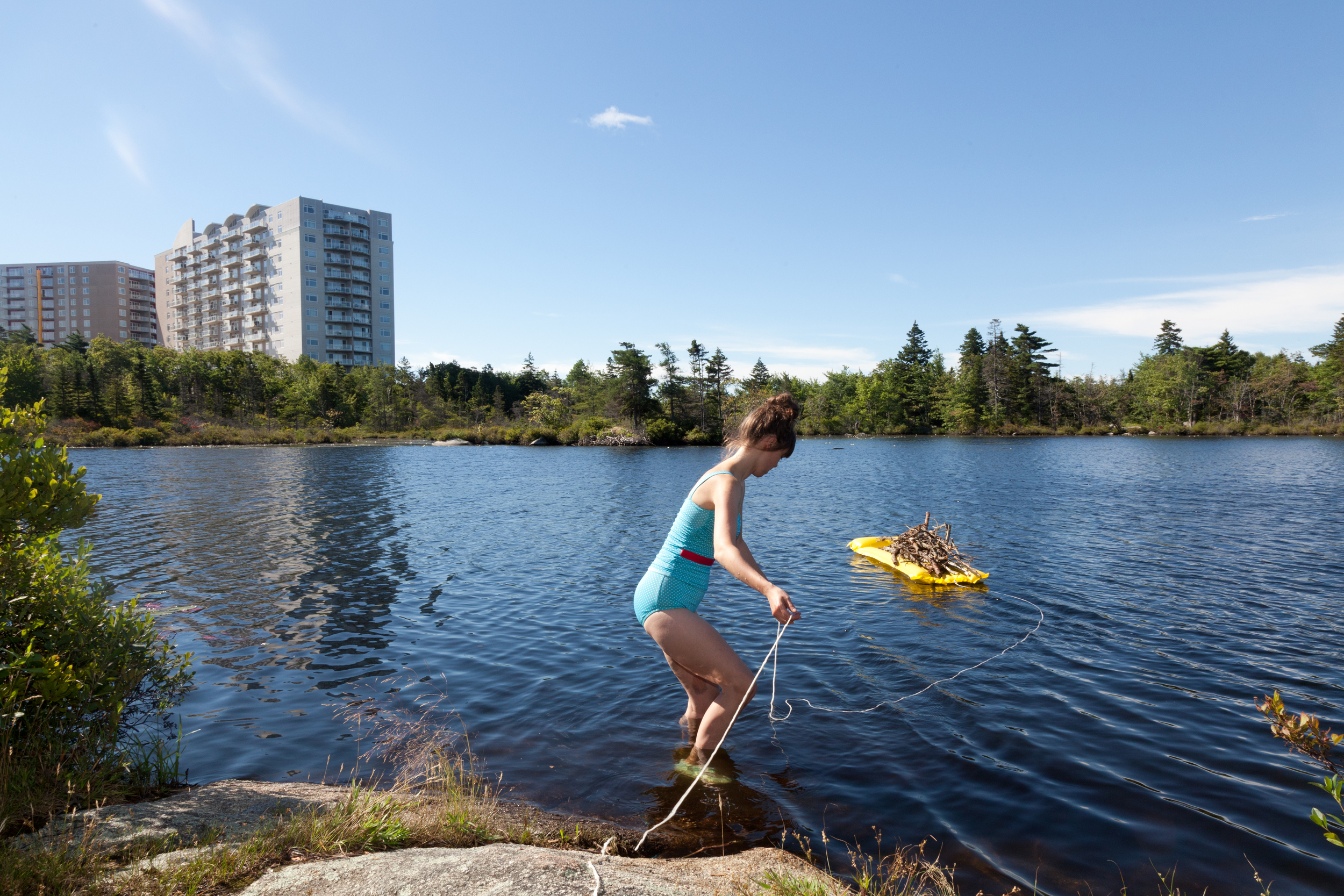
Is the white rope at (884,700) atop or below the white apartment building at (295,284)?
below

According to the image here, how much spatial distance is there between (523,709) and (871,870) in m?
4.14

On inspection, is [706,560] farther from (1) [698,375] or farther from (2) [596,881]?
(1) [698,375]

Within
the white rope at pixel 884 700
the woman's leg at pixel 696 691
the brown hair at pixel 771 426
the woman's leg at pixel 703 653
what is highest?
the brown hair at pixel 771 426

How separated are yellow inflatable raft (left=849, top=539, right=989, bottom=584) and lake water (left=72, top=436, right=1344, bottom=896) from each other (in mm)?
373

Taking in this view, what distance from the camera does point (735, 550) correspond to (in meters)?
4.30

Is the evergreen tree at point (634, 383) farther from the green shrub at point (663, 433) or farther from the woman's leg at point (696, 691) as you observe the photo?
the woman's leg at point (696, 691)

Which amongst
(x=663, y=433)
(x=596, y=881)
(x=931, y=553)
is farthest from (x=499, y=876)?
(x=663, y=433)

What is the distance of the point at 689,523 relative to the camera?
4.64 metres

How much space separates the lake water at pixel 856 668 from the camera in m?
5.25

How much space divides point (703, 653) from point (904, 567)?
10699 millimetres

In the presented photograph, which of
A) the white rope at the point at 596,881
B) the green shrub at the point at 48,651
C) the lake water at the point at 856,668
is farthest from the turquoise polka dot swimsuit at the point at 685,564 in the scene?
the green shrub at the point at 48,651

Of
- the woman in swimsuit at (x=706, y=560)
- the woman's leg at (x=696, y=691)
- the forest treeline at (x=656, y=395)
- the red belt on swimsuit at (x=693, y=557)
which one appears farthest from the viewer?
the forest treeline at (x=656, y=395)

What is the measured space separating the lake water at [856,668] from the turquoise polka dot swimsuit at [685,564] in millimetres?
1758

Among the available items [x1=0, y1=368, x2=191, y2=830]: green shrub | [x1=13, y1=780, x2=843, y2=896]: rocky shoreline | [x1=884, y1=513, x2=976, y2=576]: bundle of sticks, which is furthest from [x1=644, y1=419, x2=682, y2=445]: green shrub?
[x1=13, y1=780, x2=843, y2=896]: rocky shoreline
